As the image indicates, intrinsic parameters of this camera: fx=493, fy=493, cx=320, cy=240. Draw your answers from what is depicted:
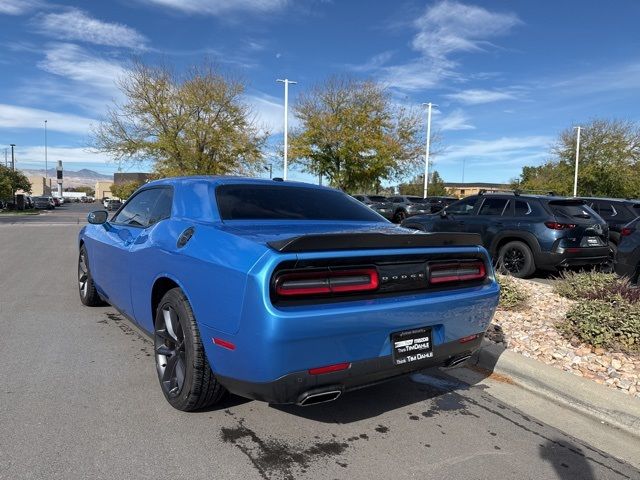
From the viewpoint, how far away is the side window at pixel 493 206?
931cm

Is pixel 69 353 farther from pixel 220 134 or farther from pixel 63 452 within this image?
pixel 220 134

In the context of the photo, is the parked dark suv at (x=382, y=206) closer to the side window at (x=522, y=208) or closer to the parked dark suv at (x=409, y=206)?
the parked dark suv at (x=409, y=206)

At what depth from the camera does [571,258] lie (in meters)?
8.34

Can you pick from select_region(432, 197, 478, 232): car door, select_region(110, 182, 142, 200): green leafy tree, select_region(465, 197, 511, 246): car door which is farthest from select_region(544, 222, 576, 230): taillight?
select_region(110, 182, 142, 200): green leafy tree

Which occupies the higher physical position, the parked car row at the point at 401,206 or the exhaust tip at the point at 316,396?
the parked car row at the point at 401,206

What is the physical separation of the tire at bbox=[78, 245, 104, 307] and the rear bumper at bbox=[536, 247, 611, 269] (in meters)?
6.93

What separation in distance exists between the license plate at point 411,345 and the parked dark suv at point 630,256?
5.05m

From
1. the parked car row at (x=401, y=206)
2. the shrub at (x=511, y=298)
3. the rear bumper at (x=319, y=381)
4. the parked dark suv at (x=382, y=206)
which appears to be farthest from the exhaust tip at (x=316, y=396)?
the parked dark suv at (x=382, y=206)

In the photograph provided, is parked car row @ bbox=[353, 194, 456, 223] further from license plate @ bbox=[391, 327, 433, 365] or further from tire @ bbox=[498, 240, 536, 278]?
license plate @ bbox=[391, 327, 433, 365]

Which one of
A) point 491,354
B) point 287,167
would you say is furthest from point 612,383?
point 287,167

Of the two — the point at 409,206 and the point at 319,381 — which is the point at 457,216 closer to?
the point at 319,381

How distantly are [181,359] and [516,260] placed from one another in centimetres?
724

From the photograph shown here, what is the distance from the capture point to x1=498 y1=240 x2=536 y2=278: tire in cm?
862

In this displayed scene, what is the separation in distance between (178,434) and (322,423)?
0.91 meters
